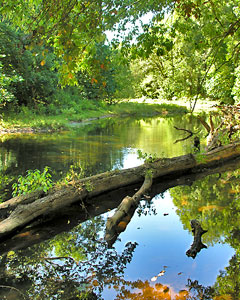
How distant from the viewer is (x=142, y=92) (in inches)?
2156

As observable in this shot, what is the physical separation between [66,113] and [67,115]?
30 cm

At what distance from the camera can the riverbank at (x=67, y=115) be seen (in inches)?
856

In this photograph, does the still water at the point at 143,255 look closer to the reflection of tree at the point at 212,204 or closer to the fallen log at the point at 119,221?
the reflection of tree at the point at 212,204

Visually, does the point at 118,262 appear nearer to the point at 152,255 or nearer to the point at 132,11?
the point at 152,255

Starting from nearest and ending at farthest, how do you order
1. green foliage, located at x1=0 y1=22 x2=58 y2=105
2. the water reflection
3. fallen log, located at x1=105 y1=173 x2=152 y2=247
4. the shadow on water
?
the shadow on water, fallen log, located at x1=105 y1=173 x2=152 y2=247, the water reflection, green foliage, located at x1=0 y1=22 x2=58 y2=105

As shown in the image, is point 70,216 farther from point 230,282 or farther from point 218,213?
point 230,282

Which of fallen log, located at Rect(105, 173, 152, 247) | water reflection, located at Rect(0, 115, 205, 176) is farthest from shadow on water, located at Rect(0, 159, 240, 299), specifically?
water reflection, located at Rect(0, 115, 205, 176)

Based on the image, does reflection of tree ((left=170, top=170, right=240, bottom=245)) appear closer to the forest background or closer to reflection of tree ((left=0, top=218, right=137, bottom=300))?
reflection of tree ((left=0, top=218, right=137, bottom=300))

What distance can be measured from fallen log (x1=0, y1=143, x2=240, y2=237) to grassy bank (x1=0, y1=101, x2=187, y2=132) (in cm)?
1330

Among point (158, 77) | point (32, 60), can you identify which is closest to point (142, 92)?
point (158, 77)

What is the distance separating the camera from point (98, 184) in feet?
27.4

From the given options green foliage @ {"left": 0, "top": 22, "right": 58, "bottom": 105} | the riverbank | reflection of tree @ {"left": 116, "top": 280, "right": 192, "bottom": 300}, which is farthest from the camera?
the riverbank

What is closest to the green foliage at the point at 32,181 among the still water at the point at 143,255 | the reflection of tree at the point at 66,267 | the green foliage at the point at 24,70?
the still water at the point at 143,255

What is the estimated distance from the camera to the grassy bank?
22062mm
